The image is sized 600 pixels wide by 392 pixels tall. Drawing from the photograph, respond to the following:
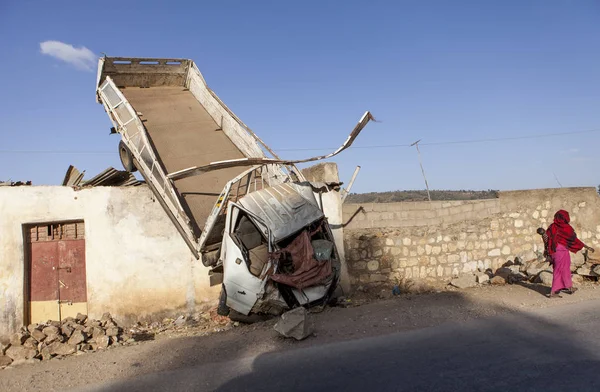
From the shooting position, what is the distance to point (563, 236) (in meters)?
7.35

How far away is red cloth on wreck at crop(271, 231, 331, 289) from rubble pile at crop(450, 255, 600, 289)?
3244 millimetres

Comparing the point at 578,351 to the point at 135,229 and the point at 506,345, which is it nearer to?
the point at 506,345

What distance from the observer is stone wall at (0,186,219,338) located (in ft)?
25.8

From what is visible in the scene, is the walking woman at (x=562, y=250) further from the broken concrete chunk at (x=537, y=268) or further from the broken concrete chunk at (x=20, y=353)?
the broken concrete chunk at (x=20, y=353)

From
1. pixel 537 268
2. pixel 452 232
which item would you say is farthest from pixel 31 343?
pixel 537 268

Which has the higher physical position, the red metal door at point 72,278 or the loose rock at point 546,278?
the red metal door at point 72,278

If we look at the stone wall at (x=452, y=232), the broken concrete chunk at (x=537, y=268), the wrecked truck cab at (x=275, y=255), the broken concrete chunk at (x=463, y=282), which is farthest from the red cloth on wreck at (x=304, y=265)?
the broken concrete chunk at (x=537, y=268)

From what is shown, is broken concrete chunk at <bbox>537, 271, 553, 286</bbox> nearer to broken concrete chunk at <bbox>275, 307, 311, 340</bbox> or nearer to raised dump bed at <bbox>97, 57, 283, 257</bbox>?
broken concrete chunk at <bbox>275, 307, 311, 340</bbox>

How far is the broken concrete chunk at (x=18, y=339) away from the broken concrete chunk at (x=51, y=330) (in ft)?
1.14

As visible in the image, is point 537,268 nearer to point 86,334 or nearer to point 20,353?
point 86,334

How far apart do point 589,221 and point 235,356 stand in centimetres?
868

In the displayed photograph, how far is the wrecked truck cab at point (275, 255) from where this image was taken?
6.26 meters

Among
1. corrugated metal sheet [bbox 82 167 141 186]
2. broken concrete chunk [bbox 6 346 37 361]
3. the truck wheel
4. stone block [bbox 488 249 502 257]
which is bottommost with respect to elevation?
broken concrete chunk [bbox 6 346 37 361]

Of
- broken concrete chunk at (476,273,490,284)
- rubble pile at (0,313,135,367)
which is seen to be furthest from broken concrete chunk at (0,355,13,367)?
broken concrete chunk at (476,273,490,284)
